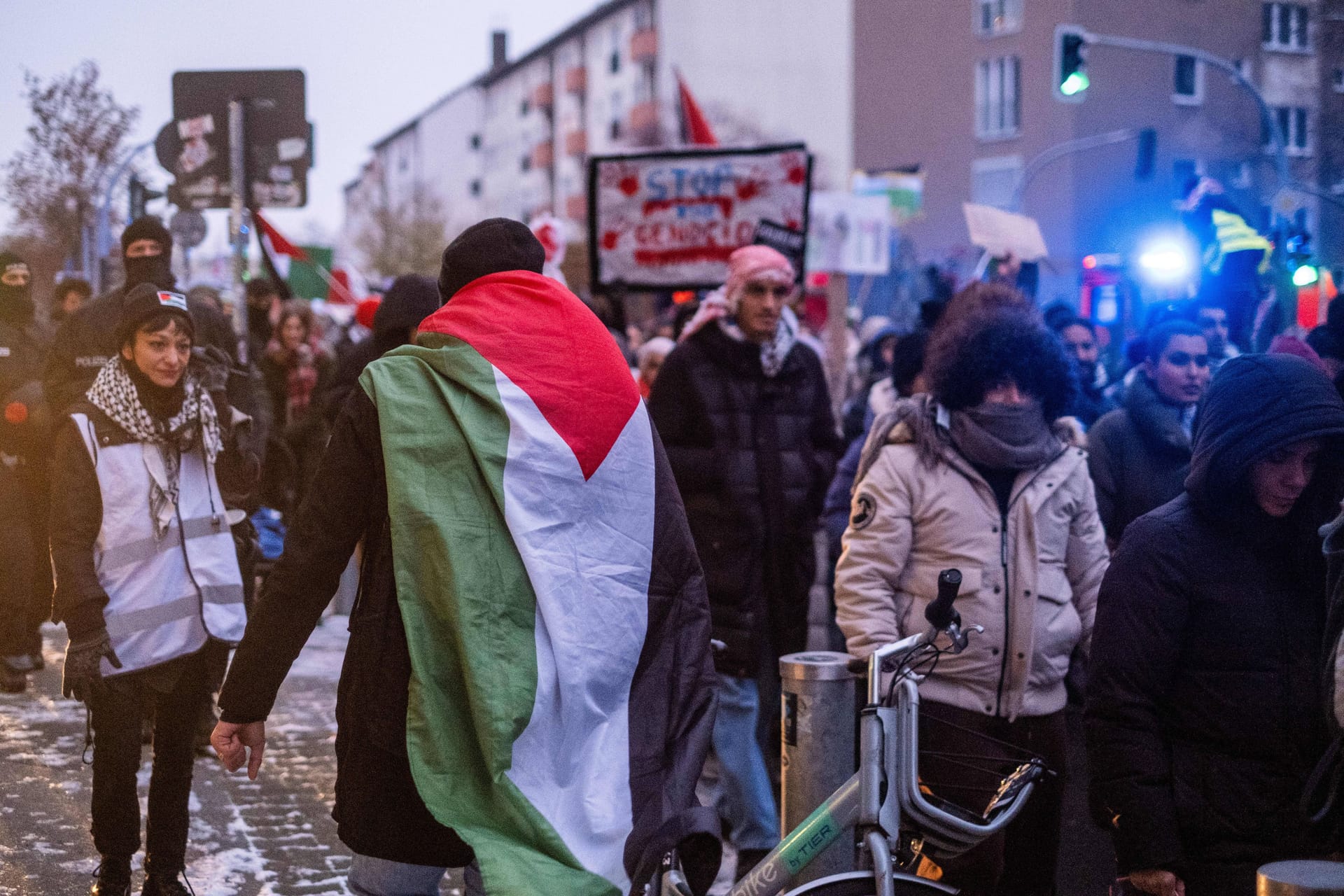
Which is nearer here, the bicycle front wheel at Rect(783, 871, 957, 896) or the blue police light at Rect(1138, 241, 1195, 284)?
the bicycle front wheel at Rect(783, 871, 957, 896)

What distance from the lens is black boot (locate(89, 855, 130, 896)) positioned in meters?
4.88

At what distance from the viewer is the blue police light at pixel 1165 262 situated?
11883 millimetres

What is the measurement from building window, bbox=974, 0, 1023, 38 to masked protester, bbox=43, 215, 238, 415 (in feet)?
145

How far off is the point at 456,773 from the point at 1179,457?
393 cm

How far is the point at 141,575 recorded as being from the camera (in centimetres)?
500

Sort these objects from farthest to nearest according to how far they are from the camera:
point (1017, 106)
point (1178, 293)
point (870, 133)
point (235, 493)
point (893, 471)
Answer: point (870, 133), point (1017, 106), point (1178, 293), point (235, 493), point (893, 471)

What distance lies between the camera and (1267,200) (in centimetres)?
3834

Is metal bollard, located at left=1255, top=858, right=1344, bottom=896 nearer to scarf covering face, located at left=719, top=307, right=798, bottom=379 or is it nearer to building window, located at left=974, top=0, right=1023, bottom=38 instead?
scarf covering face, located at left=719, top=307, right=798, bottom=379

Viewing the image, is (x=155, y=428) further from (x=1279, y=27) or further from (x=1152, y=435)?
(x=1279, y=27)

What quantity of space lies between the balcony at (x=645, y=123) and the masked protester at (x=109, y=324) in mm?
54314

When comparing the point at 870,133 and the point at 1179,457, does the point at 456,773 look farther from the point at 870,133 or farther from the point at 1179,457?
the point at 870,133

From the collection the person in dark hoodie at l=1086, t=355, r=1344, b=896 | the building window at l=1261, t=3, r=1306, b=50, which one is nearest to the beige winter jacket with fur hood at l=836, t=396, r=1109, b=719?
the person in dark hoodie at l=1086, t=355, r=1344, b=896

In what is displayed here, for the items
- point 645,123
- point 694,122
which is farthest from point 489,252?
point 645,123

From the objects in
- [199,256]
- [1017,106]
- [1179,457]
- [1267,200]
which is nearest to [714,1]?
[1017,106]
